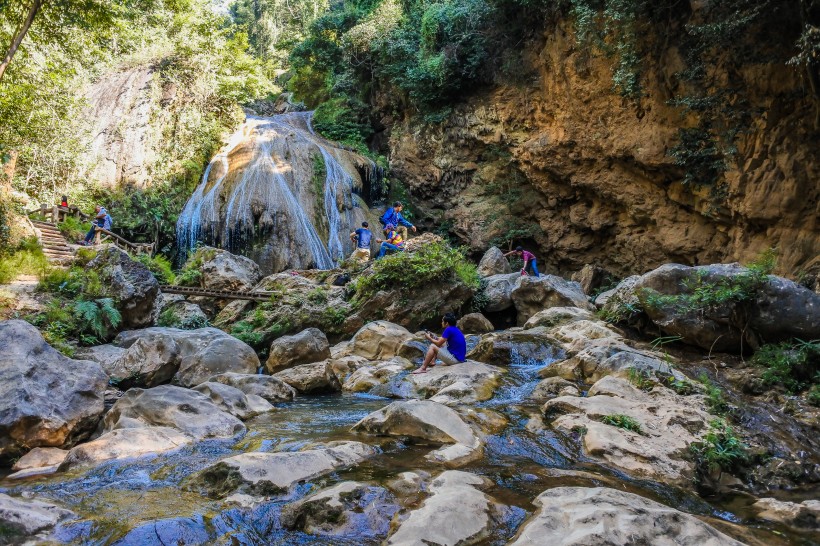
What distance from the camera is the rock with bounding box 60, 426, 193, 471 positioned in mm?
4258

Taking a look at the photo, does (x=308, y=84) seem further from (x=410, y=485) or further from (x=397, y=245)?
(x=410, y=485)

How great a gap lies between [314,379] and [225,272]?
7143 millimetres

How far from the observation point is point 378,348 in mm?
9438

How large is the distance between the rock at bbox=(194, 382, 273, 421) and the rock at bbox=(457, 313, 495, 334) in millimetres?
5874

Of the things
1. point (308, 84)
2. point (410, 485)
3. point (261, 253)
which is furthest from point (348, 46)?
point (410, 485)

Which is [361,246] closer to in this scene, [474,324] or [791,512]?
[474,324]

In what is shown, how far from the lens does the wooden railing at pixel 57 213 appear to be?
15.2 meters

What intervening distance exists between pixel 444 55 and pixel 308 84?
11538mm

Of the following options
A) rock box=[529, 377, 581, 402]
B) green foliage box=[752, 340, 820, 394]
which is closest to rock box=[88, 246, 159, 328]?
rock box=[529, 377, 581, 402]

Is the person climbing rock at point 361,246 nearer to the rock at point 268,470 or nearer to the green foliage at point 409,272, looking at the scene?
the green foliage at point 409,272

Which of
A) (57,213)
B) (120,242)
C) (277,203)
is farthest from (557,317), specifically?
(57,213)

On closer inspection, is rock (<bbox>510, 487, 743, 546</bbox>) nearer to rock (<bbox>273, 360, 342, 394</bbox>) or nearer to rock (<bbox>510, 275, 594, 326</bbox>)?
rock (<bbox>273, 360, 342, 394</bbox>)

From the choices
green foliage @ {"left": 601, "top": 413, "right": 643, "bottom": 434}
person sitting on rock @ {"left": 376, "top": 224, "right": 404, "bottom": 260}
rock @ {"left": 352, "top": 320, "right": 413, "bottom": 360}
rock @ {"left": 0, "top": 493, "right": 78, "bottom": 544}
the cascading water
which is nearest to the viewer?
rock @ {"left": 0, "top": 493, "right": 78, "bottom": 544}

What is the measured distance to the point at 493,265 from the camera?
15344 millimetres
